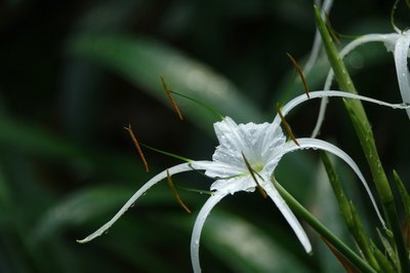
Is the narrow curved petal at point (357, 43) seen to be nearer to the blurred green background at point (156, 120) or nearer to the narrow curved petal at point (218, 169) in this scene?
the narrow curved petal at point (218, 169)

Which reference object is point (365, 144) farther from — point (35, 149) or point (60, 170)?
point (60, 170)

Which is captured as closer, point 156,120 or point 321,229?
point 321,229

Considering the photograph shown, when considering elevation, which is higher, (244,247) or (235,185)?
(235,185)

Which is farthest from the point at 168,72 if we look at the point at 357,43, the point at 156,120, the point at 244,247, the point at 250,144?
the point at 250,144

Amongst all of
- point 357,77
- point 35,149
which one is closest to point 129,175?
point 35,149

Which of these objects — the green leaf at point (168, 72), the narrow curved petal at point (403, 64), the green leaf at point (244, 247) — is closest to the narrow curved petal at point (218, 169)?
the narrow curved petal at point (403, 64)

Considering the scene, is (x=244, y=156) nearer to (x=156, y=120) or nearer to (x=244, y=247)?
(x=244, y=247)
